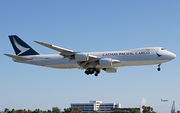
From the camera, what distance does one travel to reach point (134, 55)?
60375 mm

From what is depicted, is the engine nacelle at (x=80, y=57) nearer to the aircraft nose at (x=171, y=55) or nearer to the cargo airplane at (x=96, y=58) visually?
the cargo airplane at (x=96, y=58)

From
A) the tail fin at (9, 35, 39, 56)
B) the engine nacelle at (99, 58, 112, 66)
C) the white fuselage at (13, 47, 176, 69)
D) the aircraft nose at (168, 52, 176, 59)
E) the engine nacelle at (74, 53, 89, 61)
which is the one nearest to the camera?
the white fuselage at (13, 47, 176, 69)

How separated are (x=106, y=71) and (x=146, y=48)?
10694mm

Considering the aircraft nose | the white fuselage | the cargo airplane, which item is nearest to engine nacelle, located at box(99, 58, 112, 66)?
the cargo airplane

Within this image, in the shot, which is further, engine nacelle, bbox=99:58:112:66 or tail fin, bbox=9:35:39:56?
tail fin, bbox=9:35:39:56

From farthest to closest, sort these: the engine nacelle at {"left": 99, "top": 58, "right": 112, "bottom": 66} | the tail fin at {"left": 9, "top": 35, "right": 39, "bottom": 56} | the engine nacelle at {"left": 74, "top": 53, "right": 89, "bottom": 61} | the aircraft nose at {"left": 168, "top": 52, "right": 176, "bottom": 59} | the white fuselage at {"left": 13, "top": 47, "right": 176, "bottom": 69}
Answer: the tail fin at {"left": 9, "top": 35, "right": 39, "bottom": 56}
the engine nacelle at {"left": 99, "top": 58, "right": 112, "bottom": 66}
the aircraft nose at {"left": 168, "top": 52, "right": 176, "bottom": 59}
the engine nacelle at {"left": 74, "top": 53, "right": 89, "bottom": 61}
the white fuselage at {"left": 13, "top": 47, "right": 176, "bottom": 69}

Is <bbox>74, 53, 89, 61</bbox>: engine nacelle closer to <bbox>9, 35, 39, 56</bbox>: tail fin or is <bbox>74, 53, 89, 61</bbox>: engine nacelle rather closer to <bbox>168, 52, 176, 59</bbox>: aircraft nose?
<bbox>9, 35, 39, 56</bbox>: tail fin

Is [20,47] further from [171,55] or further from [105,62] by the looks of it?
[171,55]

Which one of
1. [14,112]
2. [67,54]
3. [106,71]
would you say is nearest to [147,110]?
[14,112]

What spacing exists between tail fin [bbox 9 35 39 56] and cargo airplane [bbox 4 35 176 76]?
0.98 feet

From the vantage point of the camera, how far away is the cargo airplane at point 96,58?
197 ft

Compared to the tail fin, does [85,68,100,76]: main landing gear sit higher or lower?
lower

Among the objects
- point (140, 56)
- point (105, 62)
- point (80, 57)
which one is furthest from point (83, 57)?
point (140, 56)

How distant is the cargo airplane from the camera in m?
60.2
